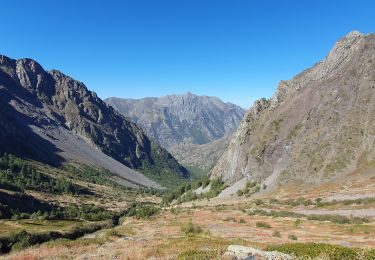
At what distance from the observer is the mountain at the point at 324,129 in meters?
142

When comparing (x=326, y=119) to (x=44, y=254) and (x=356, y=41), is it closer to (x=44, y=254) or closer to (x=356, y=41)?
(x=356, y=41)

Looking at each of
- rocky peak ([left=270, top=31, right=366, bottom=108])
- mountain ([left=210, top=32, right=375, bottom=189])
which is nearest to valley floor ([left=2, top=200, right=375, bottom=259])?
mountain ([left=210, top=32, right=375, bottom=189])

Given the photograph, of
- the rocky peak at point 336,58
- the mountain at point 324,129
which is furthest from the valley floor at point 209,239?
the rocky peak at point 336,58

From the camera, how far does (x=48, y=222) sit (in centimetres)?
14275

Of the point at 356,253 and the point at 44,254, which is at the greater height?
the point at 356,253

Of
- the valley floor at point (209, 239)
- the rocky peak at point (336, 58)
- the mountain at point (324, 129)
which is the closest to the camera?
the valley floor at point (209, 239)

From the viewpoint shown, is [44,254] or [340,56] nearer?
[44,254]

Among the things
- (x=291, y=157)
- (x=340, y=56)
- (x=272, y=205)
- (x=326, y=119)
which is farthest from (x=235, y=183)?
(x=340, y=56)

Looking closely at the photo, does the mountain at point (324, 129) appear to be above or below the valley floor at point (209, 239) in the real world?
above

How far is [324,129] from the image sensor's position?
525 ft

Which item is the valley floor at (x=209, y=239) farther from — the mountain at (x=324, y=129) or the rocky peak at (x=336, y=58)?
the rocky peak at (x=336, y=58)

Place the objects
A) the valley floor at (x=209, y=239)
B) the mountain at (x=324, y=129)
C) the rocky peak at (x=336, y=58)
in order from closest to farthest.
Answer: the valley floor at (x=209, y=239) < the mountain at (x=324, y=129) < the rocky peak at (x=336, y=58)

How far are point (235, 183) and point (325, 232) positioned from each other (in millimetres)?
127172

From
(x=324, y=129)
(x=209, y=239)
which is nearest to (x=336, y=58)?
(x=324, y=129)
